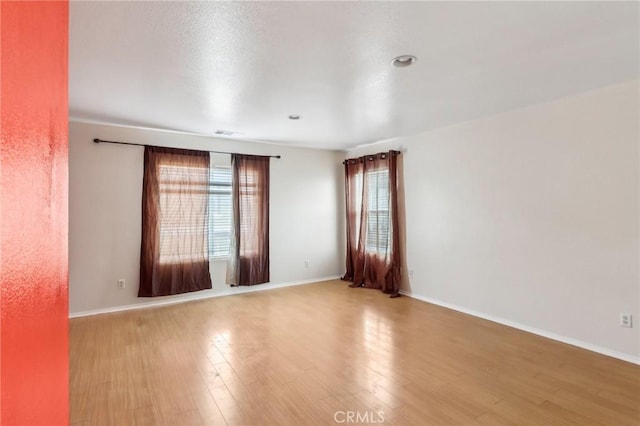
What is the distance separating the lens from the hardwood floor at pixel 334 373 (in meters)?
2.05

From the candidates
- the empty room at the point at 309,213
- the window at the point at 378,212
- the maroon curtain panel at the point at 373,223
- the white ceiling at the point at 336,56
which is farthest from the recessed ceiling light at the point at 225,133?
the window at the point at 378,212

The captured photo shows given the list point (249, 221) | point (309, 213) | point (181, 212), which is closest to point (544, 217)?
point (309, 213)

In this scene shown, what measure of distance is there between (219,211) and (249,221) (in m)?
0.48

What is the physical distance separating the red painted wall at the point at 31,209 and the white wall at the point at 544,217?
12.7 ft

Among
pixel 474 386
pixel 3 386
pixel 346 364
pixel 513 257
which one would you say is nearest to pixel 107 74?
pixel 3 386

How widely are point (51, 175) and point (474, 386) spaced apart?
2.75m

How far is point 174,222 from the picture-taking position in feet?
14.6

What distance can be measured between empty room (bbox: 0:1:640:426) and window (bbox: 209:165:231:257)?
3cm

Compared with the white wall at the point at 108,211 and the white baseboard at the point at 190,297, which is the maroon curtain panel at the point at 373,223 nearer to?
the white baseboard at the point at 190,297

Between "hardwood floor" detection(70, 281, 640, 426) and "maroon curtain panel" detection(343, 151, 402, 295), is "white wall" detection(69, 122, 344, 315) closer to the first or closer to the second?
"hardwood floor" detection(70, 281, 640, 426)

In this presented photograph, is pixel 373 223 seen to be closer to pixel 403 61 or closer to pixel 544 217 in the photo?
pixel 544 217

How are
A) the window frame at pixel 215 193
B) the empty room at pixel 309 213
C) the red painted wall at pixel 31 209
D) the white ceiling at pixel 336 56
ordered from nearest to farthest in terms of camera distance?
1. the red painted wall at pixel 31 209
2. the empty room at pixel 309 213
3. the white ceiling at pixel 336 56
4. the window frame at pixel 215 193

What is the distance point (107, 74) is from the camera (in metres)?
2.54

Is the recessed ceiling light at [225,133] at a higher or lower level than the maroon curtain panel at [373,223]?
higher
